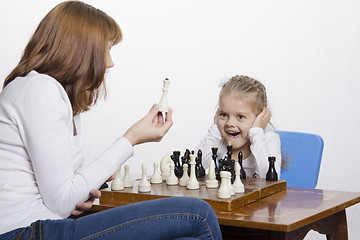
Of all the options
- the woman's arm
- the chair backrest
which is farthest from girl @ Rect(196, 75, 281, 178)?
the woman's arm

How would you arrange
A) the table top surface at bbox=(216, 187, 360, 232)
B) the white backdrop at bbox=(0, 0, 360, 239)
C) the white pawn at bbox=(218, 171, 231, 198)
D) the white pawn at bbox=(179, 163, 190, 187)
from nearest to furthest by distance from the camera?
1. the table top surface at bbox=(216, 187, 360, 232)
2. the white pawn at bbox=(218, 171, 231, 198)
3. the white pawn at bbox=(179, 163, 190, 187)
4. the white backdrop at bbox=(0, 0, 360, 239)

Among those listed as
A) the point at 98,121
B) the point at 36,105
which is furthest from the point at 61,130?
the point at 98,121

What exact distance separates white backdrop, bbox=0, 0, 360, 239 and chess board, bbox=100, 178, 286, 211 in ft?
7.07

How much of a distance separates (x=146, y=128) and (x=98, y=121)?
2660 millimetres

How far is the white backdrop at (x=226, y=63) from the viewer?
4.20 metres

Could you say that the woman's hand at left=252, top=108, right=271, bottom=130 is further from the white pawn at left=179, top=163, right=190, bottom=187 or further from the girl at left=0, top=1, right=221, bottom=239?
the girl at left=0, top=1, right=221, bottom=239

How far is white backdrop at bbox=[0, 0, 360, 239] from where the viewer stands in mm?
4199

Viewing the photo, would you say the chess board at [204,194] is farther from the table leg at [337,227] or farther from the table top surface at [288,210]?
the table leg at [337,227]

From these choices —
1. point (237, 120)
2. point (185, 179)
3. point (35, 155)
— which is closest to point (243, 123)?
Answer: point (237, 120)

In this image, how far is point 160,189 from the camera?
204 cm

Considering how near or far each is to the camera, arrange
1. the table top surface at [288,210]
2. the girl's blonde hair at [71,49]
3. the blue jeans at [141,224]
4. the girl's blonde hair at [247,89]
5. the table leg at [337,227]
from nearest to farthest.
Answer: the blue jeans at [141,224] < the table top surface at [288,210] < the girl's blonde hair at [71,49] < the table leg at [337,227] < the girl's blonde hair at [247,89]

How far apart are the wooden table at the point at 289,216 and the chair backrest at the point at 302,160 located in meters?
0.56

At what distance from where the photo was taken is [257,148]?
258cm

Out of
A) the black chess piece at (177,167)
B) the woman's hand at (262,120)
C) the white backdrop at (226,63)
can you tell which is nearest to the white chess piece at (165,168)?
the black chess piece at (177,167)
